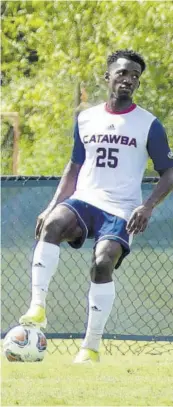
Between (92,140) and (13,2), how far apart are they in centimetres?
1116

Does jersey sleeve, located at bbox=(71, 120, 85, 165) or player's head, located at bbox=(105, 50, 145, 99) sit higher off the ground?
player's head, located at bbox=(105, 50, 145, 99)

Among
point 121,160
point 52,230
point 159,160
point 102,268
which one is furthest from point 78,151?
point 102,268

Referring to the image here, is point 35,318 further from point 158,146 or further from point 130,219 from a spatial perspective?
point 158,146

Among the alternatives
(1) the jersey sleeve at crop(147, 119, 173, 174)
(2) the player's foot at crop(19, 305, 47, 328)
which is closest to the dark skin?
(1) the jersey sleeve at crop(147, 119, 173, 174)

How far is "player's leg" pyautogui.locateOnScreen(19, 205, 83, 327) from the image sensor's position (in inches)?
320

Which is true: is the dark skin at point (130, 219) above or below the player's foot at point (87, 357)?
above

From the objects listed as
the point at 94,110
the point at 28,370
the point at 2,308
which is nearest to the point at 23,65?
the point at 2,308

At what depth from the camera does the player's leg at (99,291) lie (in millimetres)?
8023

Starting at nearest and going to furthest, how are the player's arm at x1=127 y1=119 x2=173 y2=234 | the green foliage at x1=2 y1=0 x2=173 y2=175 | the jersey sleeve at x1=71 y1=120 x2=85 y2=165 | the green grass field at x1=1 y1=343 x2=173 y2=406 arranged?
the green grass field at x1=1 y1=343 x2=173 y2=406
the player's arm at x1=127 y1=119 x2=173 y2=234
the jersey sleeve at x1=71 y1=120 x2=85 y2=165
the green foliage at x1=2 y1=0 x2=173 y2=175

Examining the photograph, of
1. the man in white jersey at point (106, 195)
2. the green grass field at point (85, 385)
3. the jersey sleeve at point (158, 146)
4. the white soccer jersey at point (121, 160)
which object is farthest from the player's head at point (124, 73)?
the green grass field at point (85, 385)

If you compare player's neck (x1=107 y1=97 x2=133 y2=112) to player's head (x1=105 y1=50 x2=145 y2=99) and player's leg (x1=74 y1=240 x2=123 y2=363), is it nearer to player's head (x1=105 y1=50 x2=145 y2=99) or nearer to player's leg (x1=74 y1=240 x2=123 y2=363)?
player's head (x1=105 y1=50 x2=145 y2=99)

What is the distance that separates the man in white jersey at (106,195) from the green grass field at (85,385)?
0.38m

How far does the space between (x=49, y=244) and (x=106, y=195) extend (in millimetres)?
501

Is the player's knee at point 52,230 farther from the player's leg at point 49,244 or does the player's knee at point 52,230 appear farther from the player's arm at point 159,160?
the player's arm at point 159,160
